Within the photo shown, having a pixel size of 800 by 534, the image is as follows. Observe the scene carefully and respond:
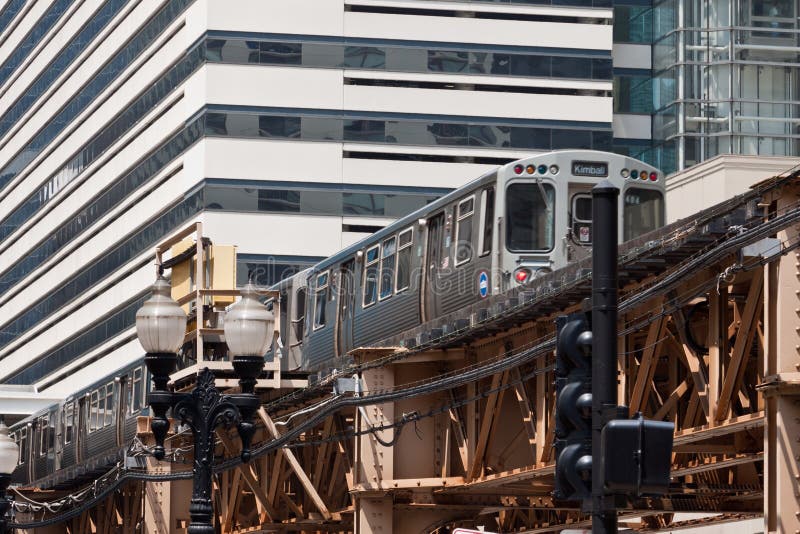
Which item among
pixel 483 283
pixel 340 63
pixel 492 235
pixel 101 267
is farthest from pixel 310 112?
pixel 483 283

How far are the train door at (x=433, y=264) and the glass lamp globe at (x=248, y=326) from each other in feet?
32.1

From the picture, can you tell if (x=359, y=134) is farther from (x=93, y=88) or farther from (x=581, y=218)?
(x=581, y=218)

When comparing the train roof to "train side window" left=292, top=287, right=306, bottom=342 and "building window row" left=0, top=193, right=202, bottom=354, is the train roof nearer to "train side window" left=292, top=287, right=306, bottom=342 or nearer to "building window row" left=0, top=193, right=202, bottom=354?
"train side window" left=292, top=287, right=306, bottom=342

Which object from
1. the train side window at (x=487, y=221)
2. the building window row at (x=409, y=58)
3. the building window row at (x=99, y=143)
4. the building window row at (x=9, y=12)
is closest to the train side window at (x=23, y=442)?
the train side window at (x=487, y=221)

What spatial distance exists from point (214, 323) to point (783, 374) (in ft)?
63.6

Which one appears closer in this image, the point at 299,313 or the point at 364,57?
the point at 299,313

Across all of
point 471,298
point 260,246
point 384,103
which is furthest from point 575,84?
point 471,298

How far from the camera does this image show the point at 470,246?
93.5ft

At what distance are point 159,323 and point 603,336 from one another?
8.05 metres

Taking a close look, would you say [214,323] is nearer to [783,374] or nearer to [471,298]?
[471,298]

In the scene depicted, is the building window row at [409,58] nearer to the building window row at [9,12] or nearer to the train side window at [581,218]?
the building window row at [9,12]

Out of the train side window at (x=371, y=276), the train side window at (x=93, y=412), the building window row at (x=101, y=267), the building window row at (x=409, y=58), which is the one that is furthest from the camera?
the building window row at (x=101, y=267)

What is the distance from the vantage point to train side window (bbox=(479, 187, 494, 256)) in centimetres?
2809

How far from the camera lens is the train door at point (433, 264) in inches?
1142
